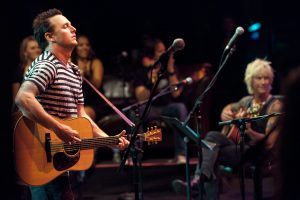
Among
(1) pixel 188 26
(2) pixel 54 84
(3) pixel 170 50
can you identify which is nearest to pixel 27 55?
(2) pixel 54 84

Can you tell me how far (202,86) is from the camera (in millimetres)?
7730

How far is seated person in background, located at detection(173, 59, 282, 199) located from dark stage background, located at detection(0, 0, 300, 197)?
1774mm

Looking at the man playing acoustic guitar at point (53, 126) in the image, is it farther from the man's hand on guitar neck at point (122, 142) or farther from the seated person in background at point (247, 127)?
the seated person in background at point (247, 127)

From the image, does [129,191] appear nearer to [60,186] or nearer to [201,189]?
[201,189]

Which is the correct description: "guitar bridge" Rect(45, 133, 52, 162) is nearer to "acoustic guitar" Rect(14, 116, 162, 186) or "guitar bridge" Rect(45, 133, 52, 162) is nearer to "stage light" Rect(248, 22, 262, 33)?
"acoustic guitar" Rect(14, 116, 162, 186)

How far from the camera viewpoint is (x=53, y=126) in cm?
398

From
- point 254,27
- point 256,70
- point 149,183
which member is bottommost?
point 149,183

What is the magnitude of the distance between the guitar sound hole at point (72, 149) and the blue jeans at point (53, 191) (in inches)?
8.7

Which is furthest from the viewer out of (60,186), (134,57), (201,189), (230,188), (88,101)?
(134,57)

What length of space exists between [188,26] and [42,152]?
19.5ft

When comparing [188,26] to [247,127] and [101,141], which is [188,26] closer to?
[247,127]

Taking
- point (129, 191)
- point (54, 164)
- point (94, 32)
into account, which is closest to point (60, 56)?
point (54, 164)

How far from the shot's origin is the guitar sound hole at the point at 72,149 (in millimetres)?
4172

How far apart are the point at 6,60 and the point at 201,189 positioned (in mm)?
2073
